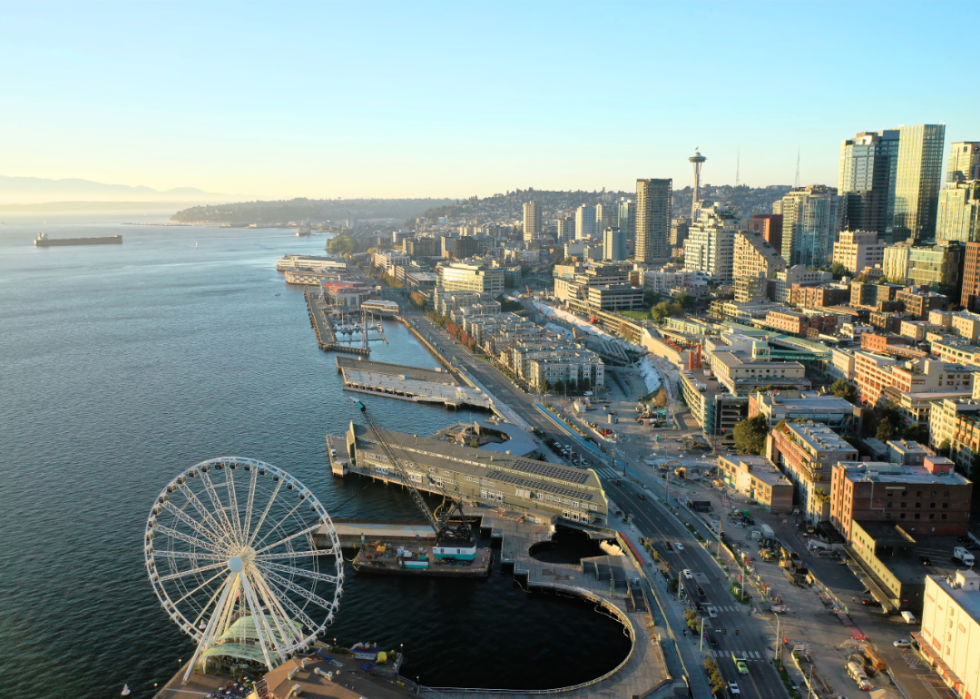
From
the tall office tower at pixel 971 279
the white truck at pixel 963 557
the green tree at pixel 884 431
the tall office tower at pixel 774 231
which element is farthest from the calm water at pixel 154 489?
the tall office tower at pixel 774 231

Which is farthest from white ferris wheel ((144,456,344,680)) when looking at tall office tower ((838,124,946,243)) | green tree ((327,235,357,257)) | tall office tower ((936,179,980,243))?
green tree ((327,235,357,257))

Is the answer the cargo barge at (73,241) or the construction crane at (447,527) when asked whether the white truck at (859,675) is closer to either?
the construction crane at (447,527)

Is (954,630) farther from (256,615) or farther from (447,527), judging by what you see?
(256,615)

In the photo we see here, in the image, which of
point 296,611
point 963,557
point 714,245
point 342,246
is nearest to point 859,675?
point 963,557

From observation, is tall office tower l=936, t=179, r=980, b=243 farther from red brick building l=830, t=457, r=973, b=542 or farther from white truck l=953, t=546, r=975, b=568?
white truck l=953, t=546, r=975, b=568

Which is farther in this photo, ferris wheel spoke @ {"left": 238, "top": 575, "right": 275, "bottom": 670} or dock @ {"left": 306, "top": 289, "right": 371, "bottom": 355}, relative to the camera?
dock @ {"left": 306, "top": 289, "right": 371, "bottom": 355}

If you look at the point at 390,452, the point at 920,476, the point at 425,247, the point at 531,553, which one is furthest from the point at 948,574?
the point at 425,247
